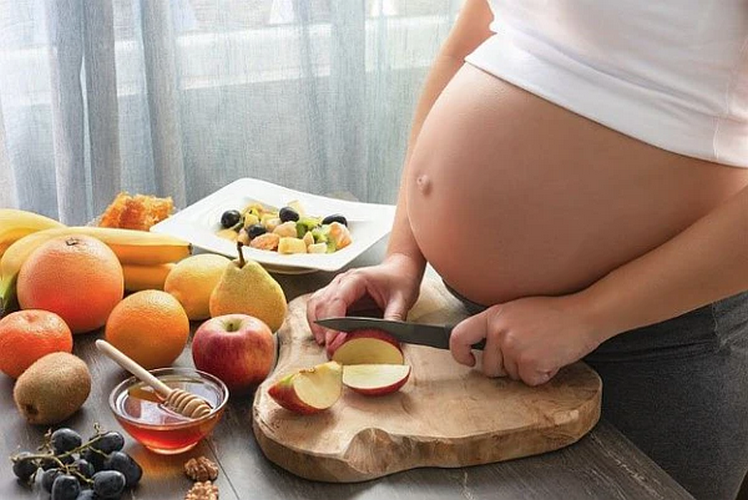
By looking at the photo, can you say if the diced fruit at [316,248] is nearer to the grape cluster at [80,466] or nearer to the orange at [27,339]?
the orange at [27,339]

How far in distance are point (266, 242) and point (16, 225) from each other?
30 cm

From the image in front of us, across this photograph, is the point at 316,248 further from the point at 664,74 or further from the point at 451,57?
the point at 664,74

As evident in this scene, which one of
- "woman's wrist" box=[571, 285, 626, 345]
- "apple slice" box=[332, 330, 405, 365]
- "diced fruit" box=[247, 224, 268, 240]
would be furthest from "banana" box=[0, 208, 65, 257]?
"woman's wrist" box=[571, 285, 626, 345]

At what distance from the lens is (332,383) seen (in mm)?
989

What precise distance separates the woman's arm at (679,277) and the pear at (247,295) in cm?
33

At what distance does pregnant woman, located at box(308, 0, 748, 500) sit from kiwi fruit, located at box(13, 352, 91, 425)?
0.25 metres

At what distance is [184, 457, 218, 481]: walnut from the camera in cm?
92

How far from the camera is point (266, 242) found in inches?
53.5

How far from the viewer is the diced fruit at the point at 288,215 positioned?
1.41 meters

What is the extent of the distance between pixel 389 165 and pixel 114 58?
2.05 feet

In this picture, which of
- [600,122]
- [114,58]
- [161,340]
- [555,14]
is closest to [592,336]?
[600,122]

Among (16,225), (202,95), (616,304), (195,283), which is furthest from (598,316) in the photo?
(202,95)

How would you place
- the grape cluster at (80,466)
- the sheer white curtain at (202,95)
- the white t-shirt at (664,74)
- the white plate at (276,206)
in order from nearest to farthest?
the grape cluster at (80,466) < the white t-shirt at (664,74) < the white plate at (276,206) < the sheer white curtain at (202,95)

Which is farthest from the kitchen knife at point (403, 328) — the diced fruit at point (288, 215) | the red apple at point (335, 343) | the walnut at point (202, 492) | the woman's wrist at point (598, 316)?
the diced fruit at point (288, 215)
